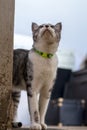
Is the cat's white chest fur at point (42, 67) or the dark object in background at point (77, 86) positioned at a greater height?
the cat's white chest fur at point (42, 67)

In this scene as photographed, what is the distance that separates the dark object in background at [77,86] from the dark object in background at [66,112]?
17cm

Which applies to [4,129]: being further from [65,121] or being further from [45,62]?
[65,121]

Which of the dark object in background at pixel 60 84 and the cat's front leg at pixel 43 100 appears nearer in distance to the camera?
Result: the cat's front leg at pixel 43 100

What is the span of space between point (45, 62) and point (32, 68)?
0.06 metres

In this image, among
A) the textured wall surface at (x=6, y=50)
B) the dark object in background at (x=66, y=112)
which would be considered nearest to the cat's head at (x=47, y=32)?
the textured wall surface at (x=6, y=50)

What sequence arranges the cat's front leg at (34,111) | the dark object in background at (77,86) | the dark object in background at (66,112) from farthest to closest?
the dark object in background at (77,86)
the dark object in background at (66,112)
the cat's front leg at (34,111)

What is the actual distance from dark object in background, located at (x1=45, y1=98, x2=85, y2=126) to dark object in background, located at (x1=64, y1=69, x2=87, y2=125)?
Answer: 170 millimetres

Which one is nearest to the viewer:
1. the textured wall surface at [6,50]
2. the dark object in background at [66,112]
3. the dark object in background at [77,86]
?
the textured wall surface at [6,50]

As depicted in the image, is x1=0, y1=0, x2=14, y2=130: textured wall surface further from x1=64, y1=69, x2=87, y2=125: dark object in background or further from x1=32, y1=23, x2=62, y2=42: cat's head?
x1=64, y1=69, x2=87, y2=125: dark object in background

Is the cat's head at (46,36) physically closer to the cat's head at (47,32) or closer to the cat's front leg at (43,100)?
the cat's head at (47,32)

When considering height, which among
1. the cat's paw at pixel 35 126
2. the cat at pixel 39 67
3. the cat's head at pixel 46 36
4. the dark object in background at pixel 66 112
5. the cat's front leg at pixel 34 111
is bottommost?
the dark object in background at pixel 66 112

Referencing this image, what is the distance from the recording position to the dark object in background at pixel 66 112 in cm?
305

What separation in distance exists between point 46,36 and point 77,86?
2170 millimetres

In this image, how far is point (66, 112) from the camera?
310 centimetres
